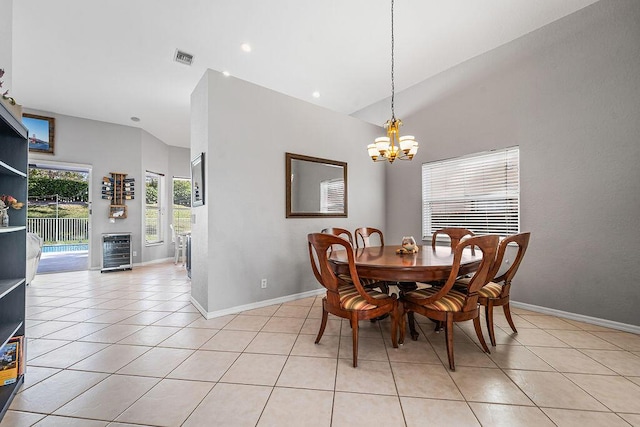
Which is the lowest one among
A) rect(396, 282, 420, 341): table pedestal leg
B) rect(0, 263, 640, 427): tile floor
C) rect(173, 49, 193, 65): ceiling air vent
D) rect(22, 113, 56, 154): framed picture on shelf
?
rect(0, 263, 640, 427): tile floor

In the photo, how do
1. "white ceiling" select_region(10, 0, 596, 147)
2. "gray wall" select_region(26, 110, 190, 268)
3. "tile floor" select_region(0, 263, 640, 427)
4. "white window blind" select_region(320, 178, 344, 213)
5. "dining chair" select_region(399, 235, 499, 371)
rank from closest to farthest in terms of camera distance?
"tile floor" select_region(0, 263, 640, 427), "dining chair" select_region(399, 235, 499, 371), "white ceiling" select_region(10, 0, 596, 147), "white window blind" select_region(320, 178, 344, 213), "gray wall" select_region(26, 110, 190, 268)

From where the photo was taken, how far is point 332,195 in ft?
13.2

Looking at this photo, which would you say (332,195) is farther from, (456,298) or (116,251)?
(116,251)

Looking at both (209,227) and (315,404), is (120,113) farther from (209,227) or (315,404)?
(315,404)

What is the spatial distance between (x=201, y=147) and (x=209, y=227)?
3.20 ft

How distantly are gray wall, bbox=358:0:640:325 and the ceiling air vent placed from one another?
156 inches

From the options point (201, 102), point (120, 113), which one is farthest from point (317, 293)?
point (120, 113)

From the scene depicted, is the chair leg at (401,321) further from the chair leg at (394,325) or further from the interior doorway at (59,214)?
the interior doorway at (59,214)

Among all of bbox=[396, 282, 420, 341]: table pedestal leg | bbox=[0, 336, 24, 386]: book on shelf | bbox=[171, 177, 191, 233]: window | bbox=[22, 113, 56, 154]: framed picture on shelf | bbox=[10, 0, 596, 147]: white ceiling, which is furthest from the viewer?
bbox=[171, 177, 191, 233]: window

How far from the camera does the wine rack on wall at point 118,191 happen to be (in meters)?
5.81

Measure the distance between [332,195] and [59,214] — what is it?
30.0 ft

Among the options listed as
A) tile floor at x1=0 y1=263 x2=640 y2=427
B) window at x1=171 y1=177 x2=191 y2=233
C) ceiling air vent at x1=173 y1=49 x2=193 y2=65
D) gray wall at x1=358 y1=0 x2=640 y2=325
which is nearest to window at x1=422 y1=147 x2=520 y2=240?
gray wall at x1=358 y1=0 x2=640 y2=325

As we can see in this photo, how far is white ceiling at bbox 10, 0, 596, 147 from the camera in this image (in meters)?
2.78

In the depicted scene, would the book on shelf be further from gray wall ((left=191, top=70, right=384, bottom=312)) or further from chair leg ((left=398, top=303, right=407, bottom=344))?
chair leg ((left=398, top=303, right=407, bottom=344))
